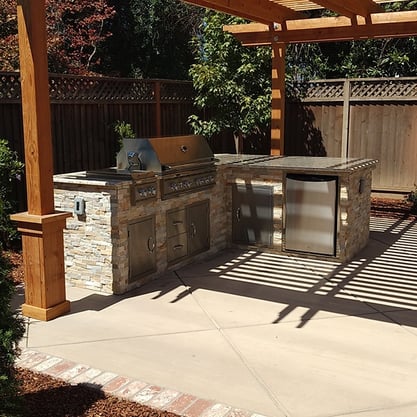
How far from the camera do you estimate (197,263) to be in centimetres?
662

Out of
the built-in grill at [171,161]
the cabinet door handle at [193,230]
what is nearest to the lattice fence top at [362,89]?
the built-in grill at [171,161]

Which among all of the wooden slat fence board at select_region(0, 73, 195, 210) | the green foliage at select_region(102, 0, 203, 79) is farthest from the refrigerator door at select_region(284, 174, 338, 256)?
the green foliage at select_region(102, 0, 203, 79)

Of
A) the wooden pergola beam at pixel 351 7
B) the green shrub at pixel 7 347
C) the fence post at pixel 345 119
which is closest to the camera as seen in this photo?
the green shrub at pixel 7 347

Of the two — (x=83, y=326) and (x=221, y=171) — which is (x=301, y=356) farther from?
(x=221, y=171)

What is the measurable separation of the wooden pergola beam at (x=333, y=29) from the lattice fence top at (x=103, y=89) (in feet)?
6.26

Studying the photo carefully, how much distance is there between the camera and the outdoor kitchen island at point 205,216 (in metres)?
5.40

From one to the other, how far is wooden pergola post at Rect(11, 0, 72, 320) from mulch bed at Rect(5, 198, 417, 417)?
3.54ft

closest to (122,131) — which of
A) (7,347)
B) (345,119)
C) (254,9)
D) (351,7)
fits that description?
(254,9)

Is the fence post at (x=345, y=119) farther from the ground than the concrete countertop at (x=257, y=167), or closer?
farther from the ground

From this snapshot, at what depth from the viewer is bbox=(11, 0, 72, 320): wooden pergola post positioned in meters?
4.35

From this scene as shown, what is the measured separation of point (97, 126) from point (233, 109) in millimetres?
2707

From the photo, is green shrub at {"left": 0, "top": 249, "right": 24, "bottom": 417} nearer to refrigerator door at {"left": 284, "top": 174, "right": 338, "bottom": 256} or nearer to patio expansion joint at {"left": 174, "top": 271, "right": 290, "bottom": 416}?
patio expansion joint at {"left": 174, "top": 271, "right": 290, "bottom": 416}

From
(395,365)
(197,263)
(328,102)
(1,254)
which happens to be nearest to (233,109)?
(328,102)

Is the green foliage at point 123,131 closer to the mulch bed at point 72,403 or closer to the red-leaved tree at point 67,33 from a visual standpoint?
the red-leaved tree at point 67,33
